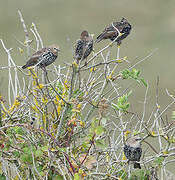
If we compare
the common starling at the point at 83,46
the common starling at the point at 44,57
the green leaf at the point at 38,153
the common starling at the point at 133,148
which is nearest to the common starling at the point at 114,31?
the common starling at the point at 83,46

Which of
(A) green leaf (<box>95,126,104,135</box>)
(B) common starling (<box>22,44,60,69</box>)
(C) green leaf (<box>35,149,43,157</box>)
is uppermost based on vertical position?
(B) common starling (<box>22,44,60,69</box>)

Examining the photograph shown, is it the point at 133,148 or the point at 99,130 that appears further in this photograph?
the point at 133,148

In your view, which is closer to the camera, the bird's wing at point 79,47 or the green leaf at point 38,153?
the green leaf at point 38,153

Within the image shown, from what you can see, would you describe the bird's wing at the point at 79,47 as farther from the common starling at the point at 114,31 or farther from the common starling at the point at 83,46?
the common starling at the point at 114,31

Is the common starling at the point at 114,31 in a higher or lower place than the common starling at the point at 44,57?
higher

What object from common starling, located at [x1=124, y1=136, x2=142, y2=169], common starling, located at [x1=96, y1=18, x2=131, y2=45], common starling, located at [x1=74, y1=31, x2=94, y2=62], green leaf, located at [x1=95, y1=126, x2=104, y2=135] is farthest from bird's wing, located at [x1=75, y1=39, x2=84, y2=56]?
green leaf, located at [x1=95, y1=126, x2=104, y2=135]

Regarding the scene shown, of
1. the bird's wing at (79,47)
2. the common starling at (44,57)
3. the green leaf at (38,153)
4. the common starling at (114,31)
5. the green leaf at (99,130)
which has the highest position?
the common starling at (114,31)

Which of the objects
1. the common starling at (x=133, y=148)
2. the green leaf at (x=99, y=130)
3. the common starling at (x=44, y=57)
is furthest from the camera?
the common starling at (x=44, y=57)

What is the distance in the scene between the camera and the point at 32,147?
1.22 metres

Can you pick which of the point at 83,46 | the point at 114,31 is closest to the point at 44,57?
the point at 83,46

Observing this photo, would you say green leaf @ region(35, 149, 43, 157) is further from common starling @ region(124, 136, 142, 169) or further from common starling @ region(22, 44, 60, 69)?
common starling @ region(22, 44, 60, 69)

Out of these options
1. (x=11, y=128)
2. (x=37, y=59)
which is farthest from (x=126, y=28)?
(x=11, y=128)

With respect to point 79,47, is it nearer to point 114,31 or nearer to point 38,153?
point 114,31

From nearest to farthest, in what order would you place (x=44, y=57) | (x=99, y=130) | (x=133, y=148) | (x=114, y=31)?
(x=99, y=130) → (x=133, y=148) → (x=44, y=57) → (x=114, y=31)
